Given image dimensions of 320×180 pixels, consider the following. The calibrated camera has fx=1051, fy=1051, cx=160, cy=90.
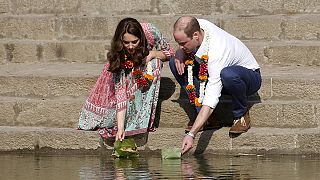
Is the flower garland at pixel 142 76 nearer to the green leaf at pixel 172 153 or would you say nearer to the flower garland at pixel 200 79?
the flower garland at pixel 200 79

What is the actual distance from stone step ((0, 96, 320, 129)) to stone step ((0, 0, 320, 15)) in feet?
6.69

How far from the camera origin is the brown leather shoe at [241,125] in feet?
30.7

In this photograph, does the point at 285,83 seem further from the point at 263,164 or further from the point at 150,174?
the point at 150,174

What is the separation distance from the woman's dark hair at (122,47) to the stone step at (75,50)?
180 cm

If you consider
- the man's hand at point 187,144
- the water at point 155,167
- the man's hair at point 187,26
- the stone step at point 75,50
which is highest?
the man's hair at point 187,26

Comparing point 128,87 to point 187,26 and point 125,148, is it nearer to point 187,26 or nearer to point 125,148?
point 125,148

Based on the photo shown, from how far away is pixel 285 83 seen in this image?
394 inches

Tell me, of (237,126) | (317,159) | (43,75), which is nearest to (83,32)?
(43,75)

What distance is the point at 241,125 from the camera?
9398 millimetres

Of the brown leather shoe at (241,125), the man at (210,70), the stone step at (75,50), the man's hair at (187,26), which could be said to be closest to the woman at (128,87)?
the man at (210,70)

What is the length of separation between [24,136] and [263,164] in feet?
7.81

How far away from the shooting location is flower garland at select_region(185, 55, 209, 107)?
9172mm

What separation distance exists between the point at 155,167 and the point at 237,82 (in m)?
1.08

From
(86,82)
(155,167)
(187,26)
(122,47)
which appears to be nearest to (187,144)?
(155,167)
